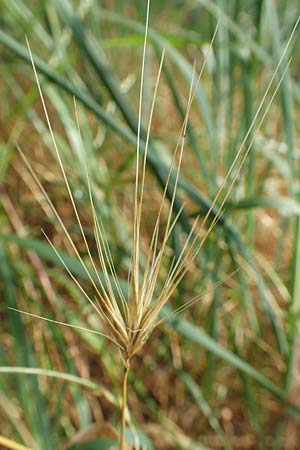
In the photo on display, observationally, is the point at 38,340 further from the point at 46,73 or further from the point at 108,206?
the point at 46,73

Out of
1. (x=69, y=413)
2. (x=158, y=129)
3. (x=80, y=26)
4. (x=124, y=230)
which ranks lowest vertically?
(x=69, y=413)

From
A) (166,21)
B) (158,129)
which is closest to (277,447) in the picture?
(158,129)

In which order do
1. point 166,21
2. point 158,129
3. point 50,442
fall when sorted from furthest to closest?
point 166,21 → point 158,129 → point 50,442

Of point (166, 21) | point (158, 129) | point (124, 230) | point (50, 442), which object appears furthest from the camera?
point (166, 21)

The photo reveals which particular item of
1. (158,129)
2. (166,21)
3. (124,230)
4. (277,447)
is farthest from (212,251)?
(166,21)

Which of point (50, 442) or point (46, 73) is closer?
point (46, 73)

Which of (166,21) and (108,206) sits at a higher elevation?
(166,21)

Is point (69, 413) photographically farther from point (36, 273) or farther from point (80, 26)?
point (80, 26)
